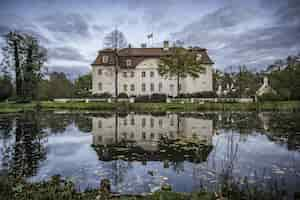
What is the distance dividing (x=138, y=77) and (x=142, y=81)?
3.68 feet

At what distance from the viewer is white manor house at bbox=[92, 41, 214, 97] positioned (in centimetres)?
4641

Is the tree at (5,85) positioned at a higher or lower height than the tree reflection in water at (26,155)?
higher

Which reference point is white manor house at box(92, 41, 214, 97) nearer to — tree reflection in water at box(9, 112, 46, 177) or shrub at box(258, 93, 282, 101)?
shrub at box(258, 93, 282, 101)

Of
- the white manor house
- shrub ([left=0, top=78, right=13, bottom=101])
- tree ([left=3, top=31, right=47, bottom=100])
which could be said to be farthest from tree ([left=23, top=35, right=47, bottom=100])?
the white manor house

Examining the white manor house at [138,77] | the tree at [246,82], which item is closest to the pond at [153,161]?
the white manor house at [138,77]

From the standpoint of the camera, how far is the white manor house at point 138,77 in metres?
46.4

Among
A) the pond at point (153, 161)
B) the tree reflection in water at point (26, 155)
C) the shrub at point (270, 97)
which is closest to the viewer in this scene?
the pond at point (153, 161)

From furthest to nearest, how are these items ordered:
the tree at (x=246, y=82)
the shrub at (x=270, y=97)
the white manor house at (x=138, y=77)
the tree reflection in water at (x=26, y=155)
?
the tree at (x=246, y=82)
the white manor house at (x=138, y=77)
the shrub at (x=270, y=97)
the tree reflection in water at (x=26, y=155)

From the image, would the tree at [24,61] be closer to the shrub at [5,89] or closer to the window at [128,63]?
the shrub at [5,89]

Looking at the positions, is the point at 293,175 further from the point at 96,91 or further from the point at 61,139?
the point at 96,91

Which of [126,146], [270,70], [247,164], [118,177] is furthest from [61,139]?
[270,70]

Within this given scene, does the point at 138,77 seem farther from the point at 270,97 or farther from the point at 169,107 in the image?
the point at 270,97

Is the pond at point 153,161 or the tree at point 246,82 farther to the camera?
the tree at point 246,82

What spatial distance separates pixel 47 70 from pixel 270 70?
48982 mm
